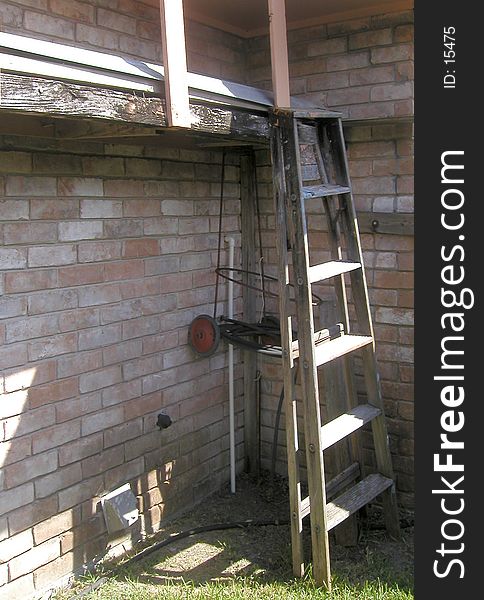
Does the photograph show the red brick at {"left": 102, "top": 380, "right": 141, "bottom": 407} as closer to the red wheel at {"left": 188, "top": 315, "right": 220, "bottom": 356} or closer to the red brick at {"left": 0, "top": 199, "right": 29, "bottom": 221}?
the red wheel at {"left": 188, "top": 315, "right": 220, "bottom": 356}

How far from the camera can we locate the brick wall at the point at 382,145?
4.16m

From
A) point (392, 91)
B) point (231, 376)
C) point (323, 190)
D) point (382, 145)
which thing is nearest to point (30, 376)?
point (231, 376)

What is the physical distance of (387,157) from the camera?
4.22 meters

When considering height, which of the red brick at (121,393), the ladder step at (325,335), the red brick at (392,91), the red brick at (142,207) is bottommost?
the red brick at (121,393)

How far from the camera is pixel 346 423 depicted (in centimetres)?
371

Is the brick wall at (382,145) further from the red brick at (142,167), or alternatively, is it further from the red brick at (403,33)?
the red brick at (142,167)

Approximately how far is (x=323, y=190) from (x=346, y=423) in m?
1.19

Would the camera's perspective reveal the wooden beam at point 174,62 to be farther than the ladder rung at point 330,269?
No

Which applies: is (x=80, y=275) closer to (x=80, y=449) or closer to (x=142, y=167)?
(x=142, y=167)

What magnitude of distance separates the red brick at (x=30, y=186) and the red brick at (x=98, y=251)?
33 cm

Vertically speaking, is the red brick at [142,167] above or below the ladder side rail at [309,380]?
above

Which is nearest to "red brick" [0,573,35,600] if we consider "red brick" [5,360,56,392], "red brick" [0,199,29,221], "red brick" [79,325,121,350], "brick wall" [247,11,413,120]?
"red brick" [5,360,56,392]

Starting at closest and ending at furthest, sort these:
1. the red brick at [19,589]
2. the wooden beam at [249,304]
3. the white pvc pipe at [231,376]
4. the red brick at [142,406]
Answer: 1. the red brick at [19,589]
2. the red brick at [142,406]
3. the white pvc pipe at [231,376]
4. the wooden beam at [249,304]

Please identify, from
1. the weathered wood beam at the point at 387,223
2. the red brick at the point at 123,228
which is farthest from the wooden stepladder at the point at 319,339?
the red brick at the point at 123,228
